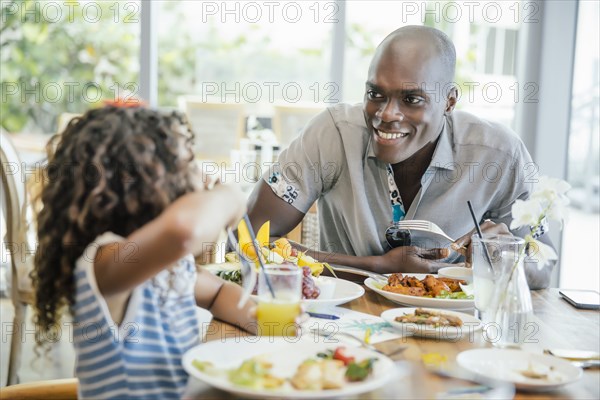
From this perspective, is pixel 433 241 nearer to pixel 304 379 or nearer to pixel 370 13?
pixel 304 379

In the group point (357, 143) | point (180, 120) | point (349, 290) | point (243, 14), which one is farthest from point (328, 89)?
point (180, 120)

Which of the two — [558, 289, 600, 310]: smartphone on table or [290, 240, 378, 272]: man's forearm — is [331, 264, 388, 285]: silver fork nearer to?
[290, 240, 378, 272]: man's forearm

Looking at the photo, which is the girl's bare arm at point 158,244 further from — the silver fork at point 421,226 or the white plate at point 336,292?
the silver fork at point 421,226

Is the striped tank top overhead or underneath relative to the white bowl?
overhead

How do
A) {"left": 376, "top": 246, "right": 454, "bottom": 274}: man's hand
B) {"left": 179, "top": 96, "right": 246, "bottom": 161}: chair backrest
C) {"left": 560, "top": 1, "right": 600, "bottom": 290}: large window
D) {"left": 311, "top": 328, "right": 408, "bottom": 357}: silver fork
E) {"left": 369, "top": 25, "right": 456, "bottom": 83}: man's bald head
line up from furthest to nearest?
{"left": 179, "top": 96, "right": 246, "bottom": 161}: chair backrest < {"left": 560, "top": 1, "right": 600, "bottom": 290}: large window < {"left": 369, "top": 25, "right": 456, "bottom": 83}: man's bald head < {"left": 376, "top": 246, "right": 454, "bottom": 274}: man's hand < {"left": 311, "top": 328, "right": 408, "bottom": 357}: silver fork

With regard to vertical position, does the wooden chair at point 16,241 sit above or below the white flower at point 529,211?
below

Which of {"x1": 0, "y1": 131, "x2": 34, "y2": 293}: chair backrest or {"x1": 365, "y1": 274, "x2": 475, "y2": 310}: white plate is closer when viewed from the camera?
{"x1": 365, "y1": 274, "x2": 475, "y2": 310}: white plate

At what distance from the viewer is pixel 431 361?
1.28m

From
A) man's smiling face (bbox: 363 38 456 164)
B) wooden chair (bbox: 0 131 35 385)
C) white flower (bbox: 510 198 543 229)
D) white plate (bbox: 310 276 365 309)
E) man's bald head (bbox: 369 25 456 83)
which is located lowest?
wooden chair (bbox: 0 131 35 385)

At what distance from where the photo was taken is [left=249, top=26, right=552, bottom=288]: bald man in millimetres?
2135

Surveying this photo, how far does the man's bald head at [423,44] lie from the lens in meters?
2.12

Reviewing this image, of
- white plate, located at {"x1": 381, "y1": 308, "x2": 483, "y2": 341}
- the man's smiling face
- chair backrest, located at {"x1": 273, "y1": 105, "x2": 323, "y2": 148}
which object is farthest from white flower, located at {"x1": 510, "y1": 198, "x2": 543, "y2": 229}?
chair backrest, located at {"x1": 273, "y1": 105, "x2": 323, "y2": 148}

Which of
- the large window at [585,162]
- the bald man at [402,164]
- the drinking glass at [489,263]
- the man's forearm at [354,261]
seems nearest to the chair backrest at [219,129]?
the large window at [585,162]

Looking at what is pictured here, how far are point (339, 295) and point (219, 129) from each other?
3541 millimetres
